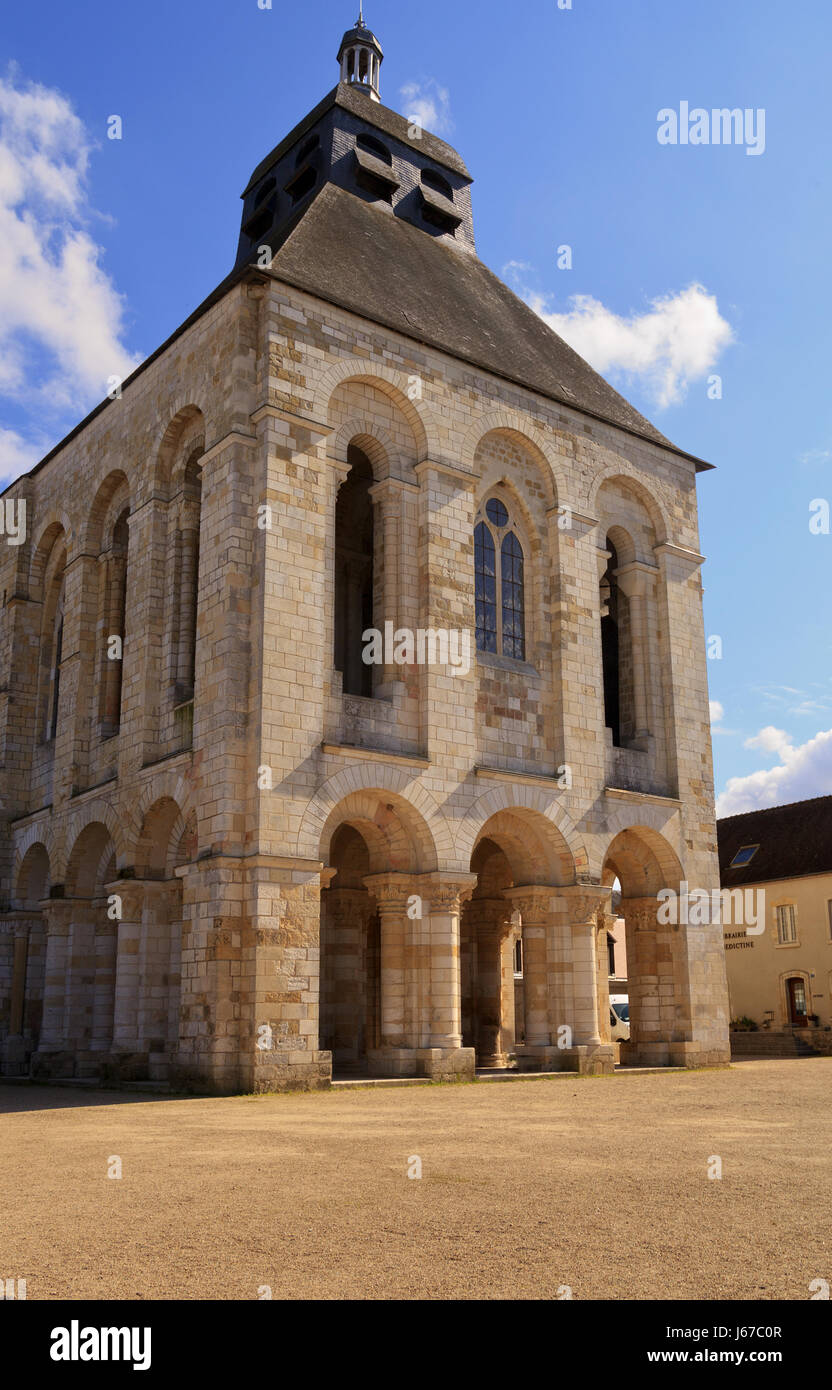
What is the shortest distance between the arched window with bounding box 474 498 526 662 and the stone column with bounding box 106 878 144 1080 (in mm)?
7033

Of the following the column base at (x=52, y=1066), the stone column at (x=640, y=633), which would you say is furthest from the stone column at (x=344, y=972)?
the stone column at (x=640, y=633)

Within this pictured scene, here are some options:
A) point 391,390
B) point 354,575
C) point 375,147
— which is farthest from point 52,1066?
point 375,147

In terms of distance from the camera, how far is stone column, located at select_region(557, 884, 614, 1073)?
18.5 m

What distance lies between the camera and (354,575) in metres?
22.5

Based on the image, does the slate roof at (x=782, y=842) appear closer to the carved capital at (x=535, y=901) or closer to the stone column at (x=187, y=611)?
the carved capital at (x=535, y=901)

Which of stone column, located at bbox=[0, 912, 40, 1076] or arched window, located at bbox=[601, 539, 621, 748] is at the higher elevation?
arched window, located at bbox=[601, 539, 621, 748]

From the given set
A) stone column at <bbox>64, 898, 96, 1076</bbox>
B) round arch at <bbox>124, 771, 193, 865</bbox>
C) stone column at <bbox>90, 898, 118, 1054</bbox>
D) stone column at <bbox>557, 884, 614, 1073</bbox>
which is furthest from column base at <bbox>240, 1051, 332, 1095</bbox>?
stone column at <bbox>64, 898, 96, 1076</bbox>

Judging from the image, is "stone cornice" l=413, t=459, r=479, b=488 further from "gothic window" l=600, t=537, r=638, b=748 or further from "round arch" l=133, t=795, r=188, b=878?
"round arch" l=133, t=795, r=188, b=878

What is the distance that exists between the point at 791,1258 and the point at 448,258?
74.2 feet

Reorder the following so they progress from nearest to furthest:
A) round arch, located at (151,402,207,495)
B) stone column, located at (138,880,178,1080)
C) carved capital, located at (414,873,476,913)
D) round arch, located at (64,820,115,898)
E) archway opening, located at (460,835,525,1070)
A: carved capital, located at (414,873,476,913) → stone column, located at (138,880,178,1080) → round arch, located at (151,402,207,495) → round arch, located at (64,820,115,898) → archway opening, located at (460,835,525,1070)

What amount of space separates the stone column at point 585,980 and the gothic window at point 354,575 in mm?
5582

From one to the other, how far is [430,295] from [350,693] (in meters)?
7.78

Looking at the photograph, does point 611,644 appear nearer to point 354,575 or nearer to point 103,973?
point 354,575
